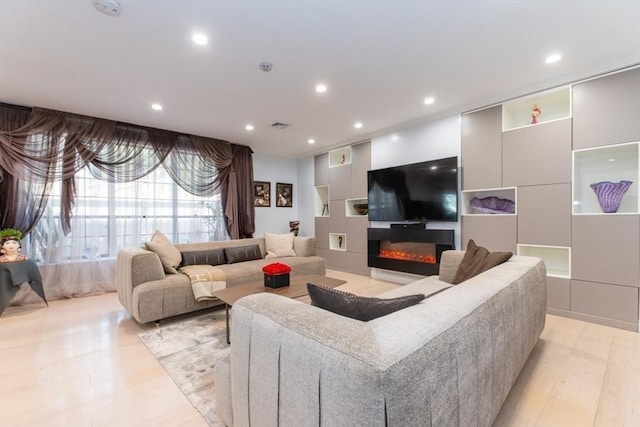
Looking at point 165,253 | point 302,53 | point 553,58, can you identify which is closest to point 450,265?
point 553,58

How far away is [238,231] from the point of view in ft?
17.6

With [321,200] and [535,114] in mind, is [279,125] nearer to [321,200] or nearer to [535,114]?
[321,200]

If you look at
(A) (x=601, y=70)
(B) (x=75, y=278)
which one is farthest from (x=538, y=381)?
(B) (x=75, y=278)

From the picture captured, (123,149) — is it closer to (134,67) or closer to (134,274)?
(134,67)

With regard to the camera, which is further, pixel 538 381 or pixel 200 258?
pixel 200 258

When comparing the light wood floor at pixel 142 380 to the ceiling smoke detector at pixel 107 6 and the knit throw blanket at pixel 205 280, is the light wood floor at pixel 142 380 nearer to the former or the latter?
the knit throw blanket at pixel 205 280

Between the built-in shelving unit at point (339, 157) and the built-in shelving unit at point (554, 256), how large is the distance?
324 cm

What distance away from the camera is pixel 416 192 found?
4.11 metres

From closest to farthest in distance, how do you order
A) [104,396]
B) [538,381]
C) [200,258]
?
[104,396] < [538,381] < [200,258]

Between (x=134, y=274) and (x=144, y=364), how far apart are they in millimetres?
1021

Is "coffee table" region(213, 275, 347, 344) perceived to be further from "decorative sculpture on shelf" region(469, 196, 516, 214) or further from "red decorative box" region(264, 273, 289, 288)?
"decorative sculpture on shelf" region(469, 196, 516, 214)

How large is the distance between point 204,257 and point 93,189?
2.01 m

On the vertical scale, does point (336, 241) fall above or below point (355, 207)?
below

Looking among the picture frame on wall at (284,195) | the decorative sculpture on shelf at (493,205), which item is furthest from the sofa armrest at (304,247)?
the decorative sculpture on shelf at (493,205)
